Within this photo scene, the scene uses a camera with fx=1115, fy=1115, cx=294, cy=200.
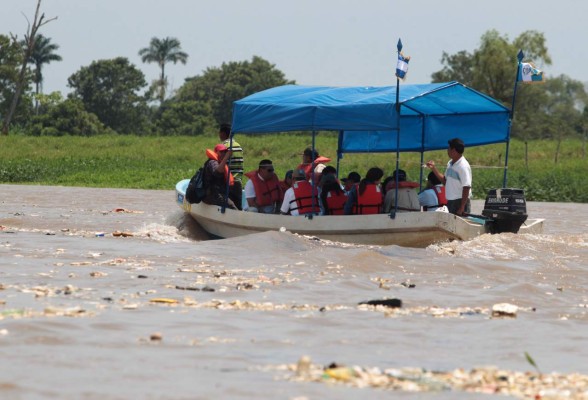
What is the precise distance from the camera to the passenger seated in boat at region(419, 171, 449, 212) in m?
13.4

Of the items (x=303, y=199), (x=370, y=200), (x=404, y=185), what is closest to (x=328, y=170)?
(x=303, y=199)

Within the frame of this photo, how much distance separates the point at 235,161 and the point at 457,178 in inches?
113

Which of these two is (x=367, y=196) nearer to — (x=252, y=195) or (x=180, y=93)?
(x=252, y=195)

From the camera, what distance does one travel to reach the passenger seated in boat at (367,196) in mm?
12703

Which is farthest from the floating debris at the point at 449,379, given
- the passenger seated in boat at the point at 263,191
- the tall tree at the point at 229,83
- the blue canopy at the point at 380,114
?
the tall tree at the point at 229,83

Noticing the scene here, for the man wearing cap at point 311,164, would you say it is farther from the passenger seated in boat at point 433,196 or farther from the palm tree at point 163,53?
the palm tree at point 163,53

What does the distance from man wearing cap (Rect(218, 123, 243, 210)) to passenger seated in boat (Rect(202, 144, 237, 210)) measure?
9cm

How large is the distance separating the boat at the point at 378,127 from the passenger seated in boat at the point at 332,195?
19.7 inches

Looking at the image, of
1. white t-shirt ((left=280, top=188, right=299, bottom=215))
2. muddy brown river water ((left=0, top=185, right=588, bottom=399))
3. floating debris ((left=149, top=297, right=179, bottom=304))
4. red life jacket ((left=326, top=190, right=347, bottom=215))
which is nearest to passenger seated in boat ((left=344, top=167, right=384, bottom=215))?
red life jacket ((left=326, top=190, right=347, bottom=215))

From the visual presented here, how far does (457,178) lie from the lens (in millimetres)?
12758

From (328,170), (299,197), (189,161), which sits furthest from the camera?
(189,161)

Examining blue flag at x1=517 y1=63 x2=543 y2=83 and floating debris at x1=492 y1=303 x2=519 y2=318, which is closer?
floating debris at x1=492 y1=303 x2=519 y2=318

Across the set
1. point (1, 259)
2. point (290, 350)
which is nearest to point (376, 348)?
point (290, 350)

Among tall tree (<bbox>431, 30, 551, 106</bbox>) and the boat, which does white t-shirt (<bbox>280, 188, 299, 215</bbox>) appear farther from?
tall tree (<bbox>431, 30, 551, 106</bbox>)
